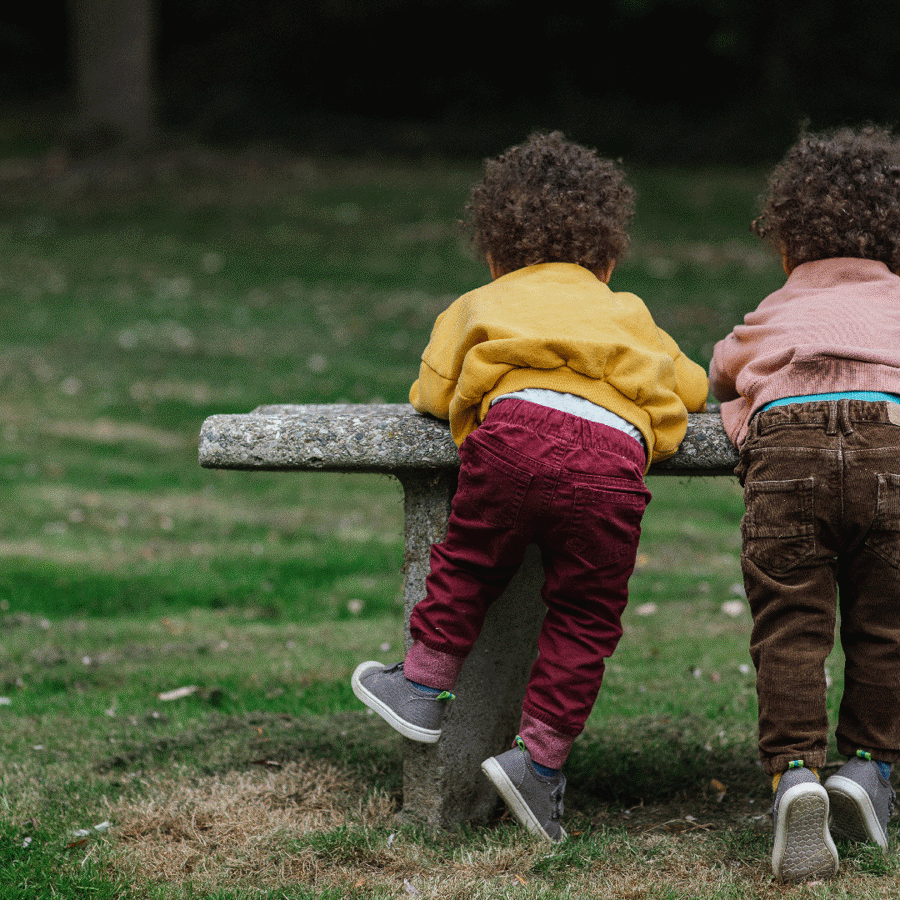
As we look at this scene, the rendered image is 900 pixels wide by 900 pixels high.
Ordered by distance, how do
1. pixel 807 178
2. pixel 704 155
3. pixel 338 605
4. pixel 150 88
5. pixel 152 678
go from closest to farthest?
pixel 807 178 < pixel 152 678 < pixel 338 605 < pixel 150 88 < pixel 704 155

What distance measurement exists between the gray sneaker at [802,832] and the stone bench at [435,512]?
769 mm

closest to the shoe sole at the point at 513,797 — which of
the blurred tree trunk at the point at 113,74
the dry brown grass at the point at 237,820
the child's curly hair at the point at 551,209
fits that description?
the dry brown grass at the point at 237,820

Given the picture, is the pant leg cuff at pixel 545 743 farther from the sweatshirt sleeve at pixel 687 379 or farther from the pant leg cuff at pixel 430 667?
the sweatshirt sleeve at pixel 687 379

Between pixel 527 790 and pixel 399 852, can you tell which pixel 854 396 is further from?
pixel 399 852

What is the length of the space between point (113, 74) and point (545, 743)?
58.8 ft

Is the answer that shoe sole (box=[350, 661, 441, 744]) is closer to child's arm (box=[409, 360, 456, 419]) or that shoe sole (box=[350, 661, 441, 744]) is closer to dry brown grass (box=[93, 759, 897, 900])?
dry brown grass (box=[93, 759, 897, 900])

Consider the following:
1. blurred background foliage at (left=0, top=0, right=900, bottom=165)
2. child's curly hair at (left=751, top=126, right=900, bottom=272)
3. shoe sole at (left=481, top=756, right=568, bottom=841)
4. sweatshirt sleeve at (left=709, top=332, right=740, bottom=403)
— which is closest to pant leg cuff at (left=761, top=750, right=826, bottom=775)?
shoe sole at (left=481, top=756, right=568, bottom=841)

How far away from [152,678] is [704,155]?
18.8 m

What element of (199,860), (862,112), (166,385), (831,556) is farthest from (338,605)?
(862,112)

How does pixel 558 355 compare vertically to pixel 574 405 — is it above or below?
above

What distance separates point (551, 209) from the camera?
2.90m

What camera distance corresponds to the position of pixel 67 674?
4293mm

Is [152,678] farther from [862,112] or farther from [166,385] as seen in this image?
[862,112]

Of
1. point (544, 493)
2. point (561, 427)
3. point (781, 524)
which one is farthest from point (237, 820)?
point (781, 524)
